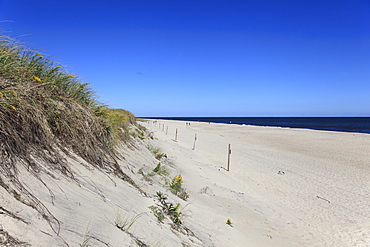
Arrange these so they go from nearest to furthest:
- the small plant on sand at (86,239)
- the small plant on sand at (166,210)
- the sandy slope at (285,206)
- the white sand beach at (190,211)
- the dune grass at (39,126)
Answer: the small plant on sand at (86,239) → the white sand beach at (190,211) → the dune grass at (39,126) → the small plant on sand at (166,210) → the sandy slope at (285,206)

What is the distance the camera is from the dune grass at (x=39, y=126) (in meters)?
2.63

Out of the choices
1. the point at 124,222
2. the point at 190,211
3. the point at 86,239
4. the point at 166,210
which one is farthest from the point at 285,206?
the point at 86,239

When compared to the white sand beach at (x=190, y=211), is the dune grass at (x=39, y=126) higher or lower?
higher

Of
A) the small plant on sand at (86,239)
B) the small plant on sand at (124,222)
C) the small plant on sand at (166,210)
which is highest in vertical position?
the small plant on sand at (86,239)

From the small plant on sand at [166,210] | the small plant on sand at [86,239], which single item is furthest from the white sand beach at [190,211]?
the small plant on sand at [166,210]

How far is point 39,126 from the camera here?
10.7ft

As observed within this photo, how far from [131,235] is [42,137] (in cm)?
181

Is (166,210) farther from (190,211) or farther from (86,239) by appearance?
(86,239)

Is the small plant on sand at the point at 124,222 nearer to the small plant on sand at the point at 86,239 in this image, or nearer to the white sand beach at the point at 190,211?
the white sand beach at the point at 190,211

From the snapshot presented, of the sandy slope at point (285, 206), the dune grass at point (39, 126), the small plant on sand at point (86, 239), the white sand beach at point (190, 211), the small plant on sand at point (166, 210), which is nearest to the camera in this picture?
the small plant on sand at point (86, 239)

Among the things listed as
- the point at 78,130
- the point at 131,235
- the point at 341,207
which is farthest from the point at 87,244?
the point at 341,207

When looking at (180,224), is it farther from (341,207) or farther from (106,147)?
(341,207)

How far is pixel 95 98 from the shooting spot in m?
6.34

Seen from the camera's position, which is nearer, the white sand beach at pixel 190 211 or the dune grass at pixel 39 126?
the white sand beach at pixel 190 211
